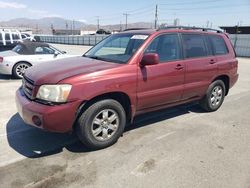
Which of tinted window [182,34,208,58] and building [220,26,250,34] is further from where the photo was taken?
building [220,26,250,34]

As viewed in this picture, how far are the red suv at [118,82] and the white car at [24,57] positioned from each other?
502cm

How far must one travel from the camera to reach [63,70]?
3844mm

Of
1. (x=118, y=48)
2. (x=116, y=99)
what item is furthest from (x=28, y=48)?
(x=116, y=99)

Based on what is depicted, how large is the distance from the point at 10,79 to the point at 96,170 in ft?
24.2

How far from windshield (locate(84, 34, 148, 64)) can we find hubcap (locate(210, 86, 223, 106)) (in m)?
2.41

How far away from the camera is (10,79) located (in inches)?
372

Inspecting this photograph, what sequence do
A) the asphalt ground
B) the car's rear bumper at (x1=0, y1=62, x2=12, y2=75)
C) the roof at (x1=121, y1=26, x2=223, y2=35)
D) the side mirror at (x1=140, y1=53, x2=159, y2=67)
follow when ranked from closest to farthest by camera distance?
the asphalt ground, the side mirror at (x1=140, y1=53, x2=159, y2=67), the roof at (x1=121, y1=26, x2=223, y2=35), the car's rear bumper at (x1=0, y1=62, x2=12, y2=75)

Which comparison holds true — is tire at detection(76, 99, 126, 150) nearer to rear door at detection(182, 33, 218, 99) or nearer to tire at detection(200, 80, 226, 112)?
rear door at detection(182, 33, 218, 99)

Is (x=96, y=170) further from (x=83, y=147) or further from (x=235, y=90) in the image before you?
(x=235, y=90)

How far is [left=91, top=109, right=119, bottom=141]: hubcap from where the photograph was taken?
3.86 m

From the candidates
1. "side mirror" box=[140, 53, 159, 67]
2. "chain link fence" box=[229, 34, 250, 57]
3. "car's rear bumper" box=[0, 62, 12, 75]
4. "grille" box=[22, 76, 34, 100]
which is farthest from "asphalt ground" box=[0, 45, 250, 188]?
"chain link fence" box=[229, 34, 250, 57]

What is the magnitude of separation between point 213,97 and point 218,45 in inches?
47.3

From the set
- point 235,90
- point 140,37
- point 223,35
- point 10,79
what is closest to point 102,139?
point 140,37

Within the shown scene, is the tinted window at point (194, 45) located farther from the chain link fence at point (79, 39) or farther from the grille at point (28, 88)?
the chain link fence at point (79, 39)
